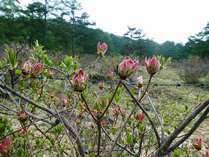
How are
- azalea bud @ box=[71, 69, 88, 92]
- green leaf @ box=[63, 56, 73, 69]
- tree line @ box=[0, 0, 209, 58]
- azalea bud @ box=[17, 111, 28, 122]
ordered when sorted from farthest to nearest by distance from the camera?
tree line @ box=[0, 0, 209, 58], green leaf @ box=[63, 56, 73, 69], azalea bud @ box=[17, 111, 28, 122], azalea bud @ box=[71, 69, 88, 92]

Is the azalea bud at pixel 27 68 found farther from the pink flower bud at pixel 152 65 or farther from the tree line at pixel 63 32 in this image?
the tree line at pixel 63 32

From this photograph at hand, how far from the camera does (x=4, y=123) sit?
7.16 feet

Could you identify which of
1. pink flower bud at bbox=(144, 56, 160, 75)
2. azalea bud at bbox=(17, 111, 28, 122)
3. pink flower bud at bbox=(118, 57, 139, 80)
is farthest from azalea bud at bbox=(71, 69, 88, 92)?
azalea bud at bbox=(17, 111, 28, 122)

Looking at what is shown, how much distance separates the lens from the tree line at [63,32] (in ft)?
77.9

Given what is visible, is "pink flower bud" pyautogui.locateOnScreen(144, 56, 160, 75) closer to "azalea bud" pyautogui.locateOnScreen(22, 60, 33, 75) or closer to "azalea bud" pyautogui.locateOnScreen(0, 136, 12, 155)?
"azalea bud" pyautogui.locateOnScreen(22, 60, 33, 75)

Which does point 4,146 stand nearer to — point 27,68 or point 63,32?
point 27,68

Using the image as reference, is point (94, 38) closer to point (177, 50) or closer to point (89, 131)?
point (177, 50)

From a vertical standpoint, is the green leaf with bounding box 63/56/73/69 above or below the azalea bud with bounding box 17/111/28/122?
above

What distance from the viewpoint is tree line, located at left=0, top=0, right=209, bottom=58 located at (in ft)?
77.9

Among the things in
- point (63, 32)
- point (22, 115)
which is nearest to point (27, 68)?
point (22, 115)

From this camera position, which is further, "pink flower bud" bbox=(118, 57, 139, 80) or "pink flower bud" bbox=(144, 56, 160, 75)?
"pink flower bud" bbox=(144, 56, 160, 75)

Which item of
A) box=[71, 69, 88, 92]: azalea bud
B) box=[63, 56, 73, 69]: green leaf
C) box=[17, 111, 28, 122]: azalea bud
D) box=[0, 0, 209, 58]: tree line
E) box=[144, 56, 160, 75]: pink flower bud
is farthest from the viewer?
box=[0, 0, 209, 58]: tree line

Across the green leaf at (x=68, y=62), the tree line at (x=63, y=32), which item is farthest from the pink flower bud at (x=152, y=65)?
the tree line at (x=63, y=32)

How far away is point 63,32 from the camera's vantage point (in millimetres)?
27766
